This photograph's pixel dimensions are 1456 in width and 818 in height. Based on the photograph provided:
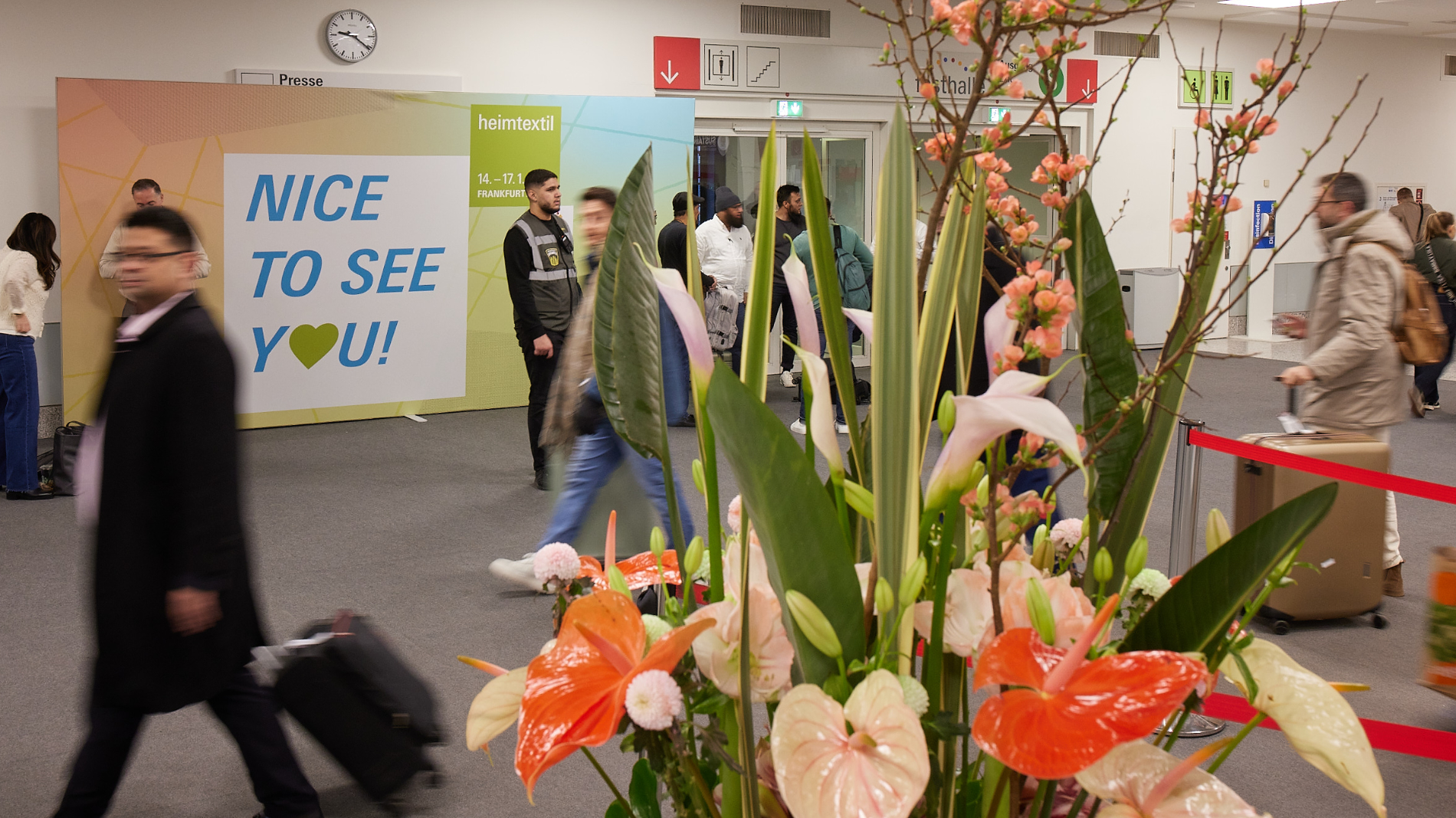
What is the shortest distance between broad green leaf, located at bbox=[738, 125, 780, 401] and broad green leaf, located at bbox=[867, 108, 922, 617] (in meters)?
0.09

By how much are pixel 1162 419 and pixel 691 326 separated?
0.32 m

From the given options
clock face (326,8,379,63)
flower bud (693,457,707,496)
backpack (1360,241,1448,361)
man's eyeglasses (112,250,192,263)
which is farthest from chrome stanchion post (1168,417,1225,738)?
clock face (326,8,379,63)

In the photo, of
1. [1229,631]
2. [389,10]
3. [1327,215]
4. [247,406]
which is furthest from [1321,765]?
Result: [389,10]

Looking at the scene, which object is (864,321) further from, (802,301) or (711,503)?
(711,503)

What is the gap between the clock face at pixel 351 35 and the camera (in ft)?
27.5

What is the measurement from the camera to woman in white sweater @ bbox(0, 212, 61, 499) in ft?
20.0

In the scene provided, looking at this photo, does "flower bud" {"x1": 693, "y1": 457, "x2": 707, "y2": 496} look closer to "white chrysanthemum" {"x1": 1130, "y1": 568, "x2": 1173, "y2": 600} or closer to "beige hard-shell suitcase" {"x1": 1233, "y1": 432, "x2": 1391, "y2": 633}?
Result: "white chrysanthemum" {"x1": 1130, "y1": 568, "x2": 1173, "y2": 600}

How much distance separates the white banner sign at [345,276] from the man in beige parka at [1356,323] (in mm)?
6080

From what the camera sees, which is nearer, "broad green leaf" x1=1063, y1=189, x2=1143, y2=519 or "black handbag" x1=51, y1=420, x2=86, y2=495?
"broad green leaf" x1=1063, y1=189, x2=1143, y2=519

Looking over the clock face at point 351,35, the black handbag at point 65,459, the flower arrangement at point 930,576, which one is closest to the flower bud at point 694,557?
the flower arrangement at point 930,576

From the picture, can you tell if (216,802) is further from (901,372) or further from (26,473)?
(26,473)

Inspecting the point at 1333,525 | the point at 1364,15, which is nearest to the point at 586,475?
the point at 1333,525

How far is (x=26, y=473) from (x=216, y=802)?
4029 mm

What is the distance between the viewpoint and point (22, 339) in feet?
20.3
